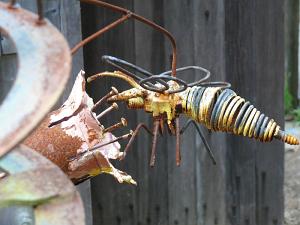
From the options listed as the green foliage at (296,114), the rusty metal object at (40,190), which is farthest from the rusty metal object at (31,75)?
the green foliage at (296,114)

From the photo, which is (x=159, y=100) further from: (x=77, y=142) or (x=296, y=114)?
(x=296, y=114)

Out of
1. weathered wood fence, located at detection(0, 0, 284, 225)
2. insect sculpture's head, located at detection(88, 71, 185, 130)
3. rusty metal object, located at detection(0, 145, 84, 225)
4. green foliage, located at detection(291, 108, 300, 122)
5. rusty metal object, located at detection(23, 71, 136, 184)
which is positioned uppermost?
rusty metal object, located at detection(0, 145, 84, 225)

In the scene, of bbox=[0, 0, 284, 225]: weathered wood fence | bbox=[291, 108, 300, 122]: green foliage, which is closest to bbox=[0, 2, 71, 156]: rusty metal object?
bbox=[0, 0, 284, 225]: weathered wood fence

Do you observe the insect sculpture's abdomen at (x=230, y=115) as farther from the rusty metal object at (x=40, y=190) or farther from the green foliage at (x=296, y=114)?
the green foliage at (x=296, y=114)

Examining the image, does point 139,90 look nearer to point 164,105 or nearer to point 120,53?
point 164,105

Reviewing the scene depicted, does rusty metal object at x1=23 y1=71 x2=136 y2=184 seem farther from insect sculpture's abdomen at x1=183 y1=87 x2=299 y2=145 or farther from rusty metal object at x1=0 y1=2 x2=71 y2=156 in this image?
rusty metal object at x1=0 y1=2 x2=71 y2=156

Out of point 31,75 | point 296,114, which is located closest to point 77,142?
point 31,75

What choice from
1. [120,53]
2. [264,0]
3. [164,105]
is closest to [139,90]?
[164,105]
